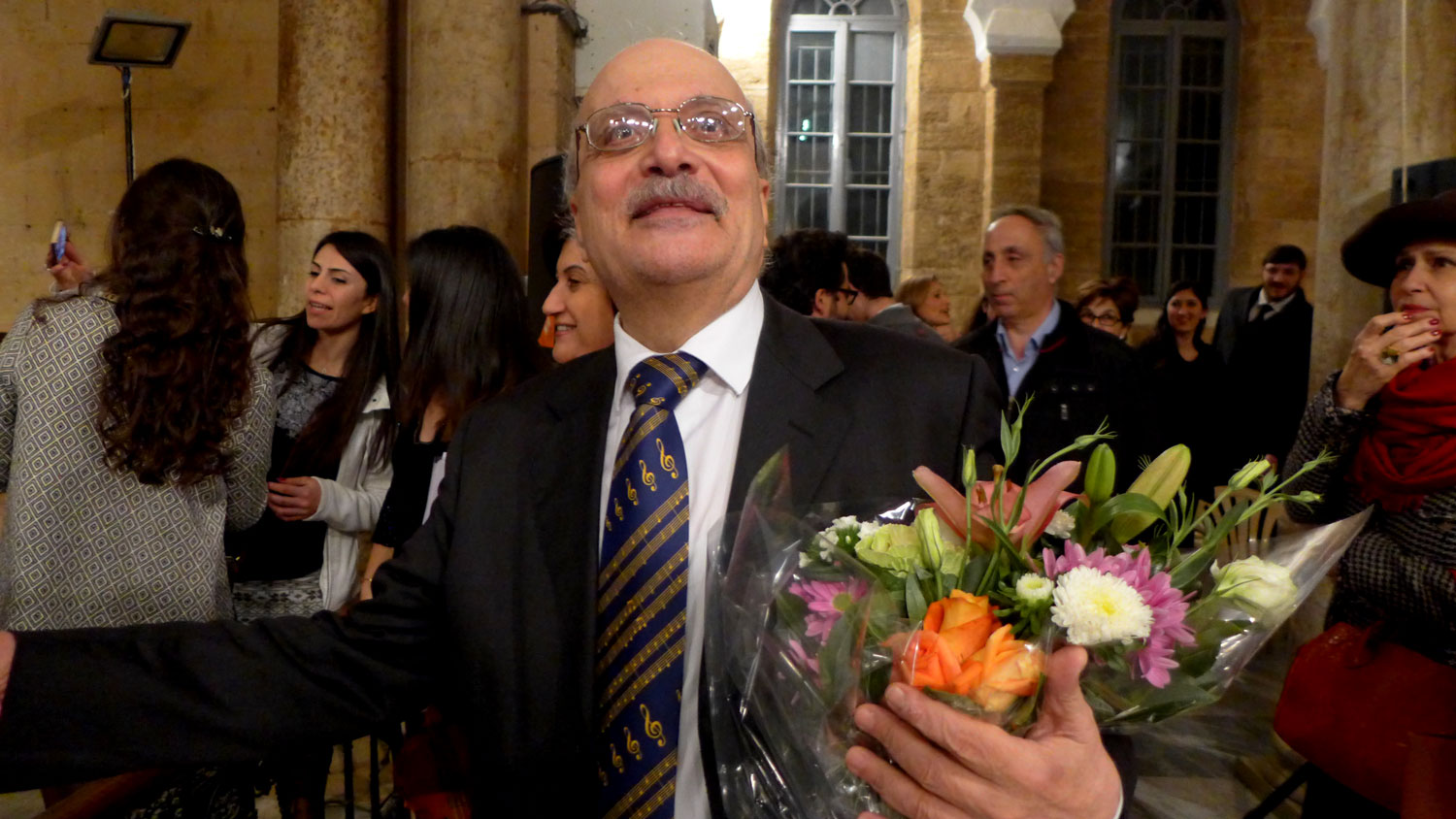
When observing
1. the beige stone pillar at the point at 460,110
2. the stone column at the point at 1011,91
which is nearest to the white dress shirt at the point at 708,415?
the beige stone pillar at the point at 460,110

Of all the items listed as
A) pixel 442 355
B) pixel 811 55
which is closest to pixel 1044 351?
pixel 442 355

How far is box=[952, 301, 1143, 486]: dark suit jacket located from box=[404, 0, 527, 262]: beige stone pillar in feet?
7.34

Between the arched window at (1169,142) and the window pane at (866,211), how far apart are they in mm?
2451

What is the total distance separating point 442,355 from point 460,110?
75.3 inches

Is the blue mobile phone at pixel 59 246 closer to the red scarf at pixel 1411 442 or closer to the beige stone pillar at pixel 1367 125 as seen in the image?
the red scarf at pixel 1411 442

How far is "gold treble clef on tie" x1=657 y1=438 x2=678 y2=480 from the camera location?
4.82 feet

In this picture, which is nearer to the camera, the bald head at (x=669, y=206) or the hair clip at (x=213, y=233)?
the bald head at (x=669, y=206)

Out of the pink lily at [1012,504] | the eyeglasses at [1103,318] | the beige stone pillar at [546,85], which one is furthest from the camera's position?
the eyeglasses at [1103,318]

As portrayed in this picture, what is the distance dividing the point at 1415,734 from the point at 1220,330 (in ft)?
20.1

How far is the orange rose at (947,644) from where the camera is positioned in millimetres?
952

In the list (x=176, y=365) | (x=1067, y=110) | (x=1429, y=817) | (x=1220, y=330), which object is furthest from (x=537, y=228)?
(x=1067, y=110)

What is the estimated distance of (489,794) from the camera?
59.4 inches

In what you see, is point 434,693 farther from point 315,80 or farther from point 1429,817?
A: point 315,80

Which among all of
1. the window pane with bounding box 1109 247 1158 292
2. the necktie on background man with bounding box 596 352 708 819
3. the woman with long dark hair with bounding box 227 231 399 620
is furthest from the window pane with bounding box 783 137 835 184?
the necktie on background man with bounding box 596 352 708 819
